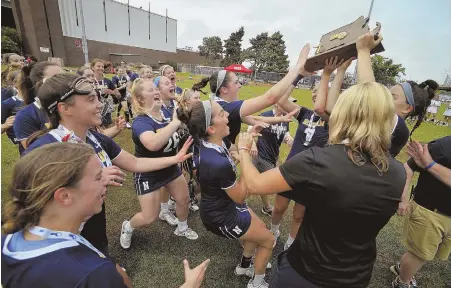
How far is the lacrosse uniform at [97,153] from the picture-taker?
7.01 feet

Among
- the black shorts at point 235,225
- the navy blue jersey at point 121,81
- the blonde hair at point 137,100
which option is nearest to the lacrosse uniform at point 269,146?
the black shorts at point 235,225

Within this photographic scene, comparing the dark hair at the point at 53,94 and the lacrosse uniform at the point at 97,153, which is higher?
the dark hair at the point at 53,94

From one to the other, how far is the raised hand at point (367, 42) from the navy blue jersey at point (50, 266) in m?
2.55

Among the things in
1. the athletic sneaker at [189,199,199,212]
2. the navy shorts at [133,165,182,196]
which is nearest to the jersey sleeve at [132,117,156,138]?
the navy shorts at [133,165,182,196]

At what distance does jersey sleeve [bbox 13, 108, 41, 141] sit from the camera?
322cm

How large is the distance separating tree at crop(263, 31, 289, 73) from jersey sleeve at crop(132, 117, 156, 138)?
2176 inches

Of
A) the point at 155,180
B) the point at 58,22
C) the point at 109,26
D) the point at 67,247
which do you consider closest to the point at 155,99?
the point at 155,180

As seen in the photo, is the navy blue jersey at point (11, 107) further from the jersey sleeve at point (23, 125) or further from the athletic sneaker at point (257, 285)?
the athletic sneaker at point (257, 285)

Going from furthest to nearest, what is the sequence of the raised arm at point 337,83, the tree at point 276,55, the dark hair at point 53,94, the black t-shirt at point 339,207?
the tree at point 276,55 < the raised arm at point 337,83 < the dark hair at point 53,94 < the black t-shirt at point 339,207

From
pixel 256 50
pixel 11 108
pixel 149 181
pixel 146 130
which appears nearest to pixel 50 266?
pixel 146 130

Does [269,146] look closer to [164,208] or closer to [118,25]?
[164,208]

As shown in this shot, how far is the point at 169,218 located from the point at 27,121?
2496 millimetres

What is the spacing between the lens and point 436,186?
111 inches

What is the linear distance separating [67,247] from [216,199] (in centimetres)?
169
